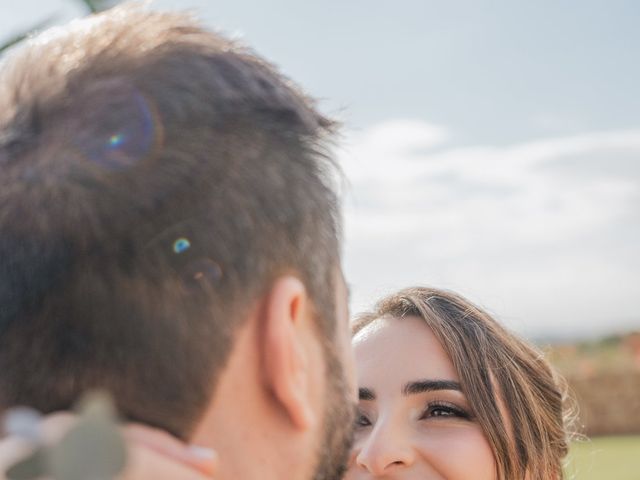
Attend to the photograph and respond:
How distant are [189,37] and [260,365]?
1.60 ft

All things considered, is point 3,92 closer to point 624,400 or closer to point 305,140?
point 305,140

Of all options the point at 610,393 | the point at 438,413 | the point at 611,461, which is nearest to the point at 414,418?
the point at 438,413

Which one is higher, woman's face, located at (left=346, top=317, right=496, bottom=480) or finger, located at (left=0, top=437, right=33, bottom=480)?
finger, located at (left=0, top=437, right=33, bottom=480)

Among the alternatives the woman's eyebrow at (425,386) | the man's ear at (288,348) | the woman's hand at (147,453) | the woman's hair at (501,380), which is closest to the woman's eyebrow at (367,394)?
the woman's eyebrow at (425,386)

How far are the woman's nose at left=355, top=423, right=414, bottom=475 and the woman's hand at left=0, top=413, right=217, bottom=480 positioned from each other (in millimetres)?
1500

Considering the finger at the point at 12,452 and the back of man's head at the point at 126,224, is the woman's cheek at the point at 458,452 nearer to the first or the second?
the back of man's head at the point at 126,224

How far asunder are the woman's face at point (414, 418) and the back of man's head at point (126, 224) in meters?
1.52

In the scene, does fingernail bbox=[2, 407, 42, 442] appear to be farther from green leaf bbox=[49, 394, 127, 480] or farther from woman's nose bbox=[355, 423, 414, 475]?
woman's nose bbox=[355, 423, 414, 475]

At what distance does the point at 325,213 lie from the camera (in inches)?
53.1

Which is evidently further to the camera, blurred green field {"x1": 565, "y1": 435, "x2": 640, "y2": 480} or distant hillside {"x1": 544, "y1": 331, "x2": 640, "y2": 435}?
distant hillside {"x1": 544, "y1": 331, "x2": 640, "y2": 435}

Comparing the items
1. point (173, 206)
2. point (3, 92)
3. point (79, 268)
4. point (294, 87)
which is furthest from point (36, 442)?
point (294, 87)

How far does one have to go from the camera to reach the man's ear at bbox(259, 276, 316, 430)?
1192 millimetres

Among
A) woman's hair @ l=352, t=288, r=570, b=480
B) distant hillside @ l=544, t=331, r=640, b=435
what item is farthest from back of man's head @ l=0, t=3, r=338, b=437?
distant hillside @ l=544, t=331, r=640, b=435

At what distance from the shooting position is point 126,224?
1131 millimetres
